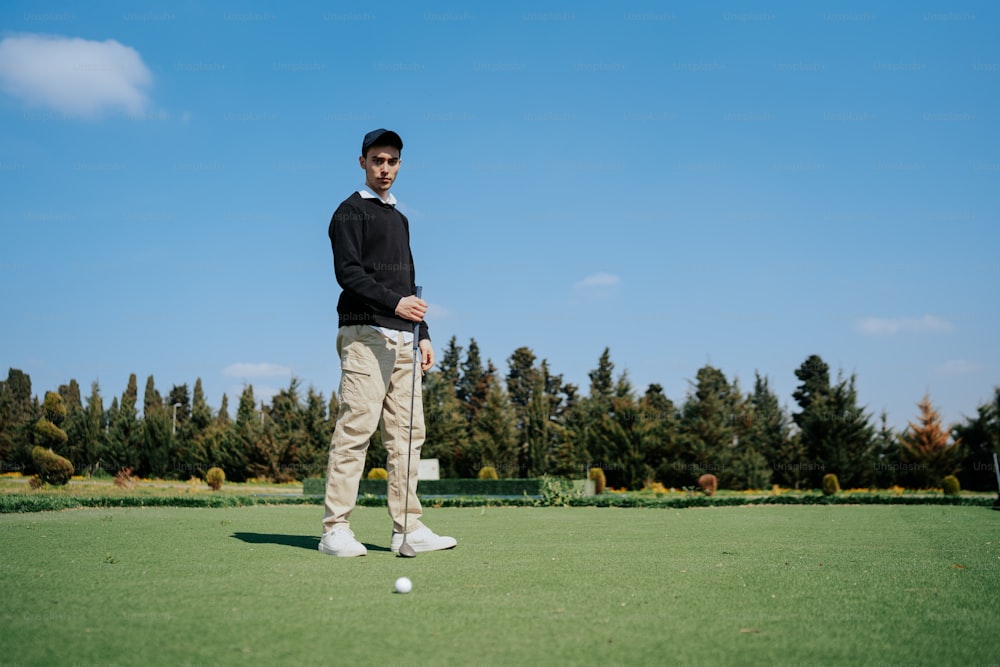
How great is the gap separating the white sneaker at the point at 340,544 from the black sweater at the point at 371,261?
127 centimetres

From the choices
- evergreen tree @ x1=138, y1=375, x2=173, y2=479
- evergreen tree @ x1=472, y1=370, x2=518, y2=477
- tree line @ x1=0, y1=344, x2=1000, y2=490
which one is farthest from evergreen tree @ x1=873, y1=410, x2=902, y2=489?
evergreen tree @ x1=138, y1=375, x2=173, y2=479

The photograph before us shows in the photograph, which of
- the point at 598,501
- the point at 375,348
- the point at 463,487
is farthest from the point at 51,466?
the point at 375,348

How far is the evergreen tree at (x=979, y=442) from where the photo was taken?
28.0m

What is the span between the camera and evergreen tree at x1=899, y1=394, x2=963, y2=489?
2850 cm

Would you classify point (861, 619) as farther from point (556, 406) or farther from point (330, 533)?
point (556, 406)

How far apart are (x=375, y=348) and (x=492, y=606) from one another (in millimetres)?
2287

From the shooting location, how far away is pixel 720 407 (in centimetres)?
3284

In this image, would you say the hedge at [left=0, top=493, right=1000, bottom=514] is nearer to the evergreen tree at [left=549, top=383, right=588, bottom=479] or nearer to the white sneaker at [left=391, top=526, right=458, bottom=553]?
the white sneaker at [left=391, top=526, right=458, bottom=553]

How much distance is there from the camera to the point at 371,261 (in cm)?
466

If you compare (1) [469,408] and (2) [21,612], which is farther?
(1) [469,408]

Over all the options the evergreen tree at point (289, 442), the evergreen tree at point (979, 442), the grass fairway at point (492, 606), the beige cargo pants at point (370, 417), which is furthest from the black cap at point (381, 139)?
the evergreen tree at point (289, 442)

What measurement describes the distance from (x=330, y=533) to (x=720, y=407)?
30.9m

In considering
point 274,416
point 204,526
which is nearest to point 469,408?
point 274,416

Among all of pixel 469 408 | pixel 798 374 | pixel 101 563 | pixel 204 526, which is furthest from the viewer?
pixel 469 408
